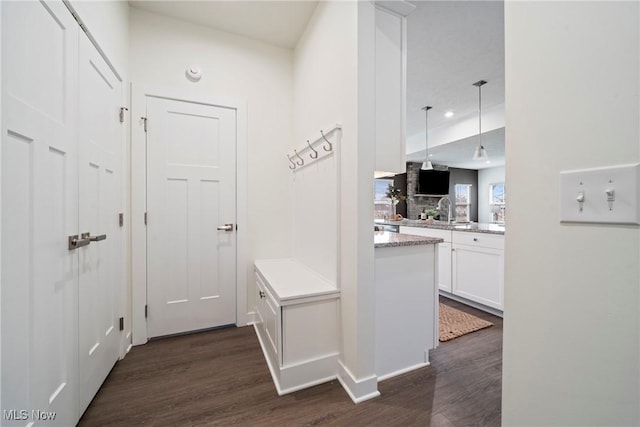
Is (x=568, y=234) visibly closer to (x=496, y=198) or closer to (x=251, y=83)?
(x=251, y=83)

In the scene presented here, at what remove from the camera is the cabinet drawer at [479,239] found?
105 inches

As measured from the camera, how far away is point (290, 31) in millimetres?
2455

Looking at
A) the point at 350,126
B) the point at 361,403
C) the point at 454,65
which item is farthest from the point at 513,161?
the point at 454,65

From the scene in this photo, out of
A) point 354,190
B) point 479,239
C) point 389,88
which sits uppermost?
point 389,88

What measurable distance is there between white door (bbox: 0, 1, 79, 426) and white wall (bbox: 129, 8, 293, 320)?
3.48ft

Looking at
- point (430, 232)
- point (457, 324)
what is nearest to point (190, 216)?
point (457, 324)

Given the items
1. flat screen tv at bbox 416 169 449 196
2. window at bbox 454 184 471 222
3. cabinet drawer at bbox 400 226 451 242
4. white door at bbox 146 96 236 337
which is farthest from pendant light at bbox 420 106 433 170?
white door at bbox 146 96 236 337

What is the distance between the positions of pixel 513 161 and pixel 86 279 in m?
2.03

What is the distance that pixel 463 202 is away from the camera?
862 cm

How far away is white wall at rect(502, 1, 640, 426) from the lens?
0.52 metres

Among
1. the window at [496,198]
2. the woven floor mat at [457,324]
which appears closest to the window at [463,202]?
the window at [496,198]

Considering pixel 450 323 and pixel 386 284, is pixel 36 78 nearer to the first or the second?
pixel 386 284

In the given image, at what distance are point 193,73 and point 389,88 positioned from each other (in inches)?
70.2

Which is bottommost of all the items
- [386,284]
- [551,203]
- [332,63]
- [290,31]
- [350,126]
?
[386,284]
